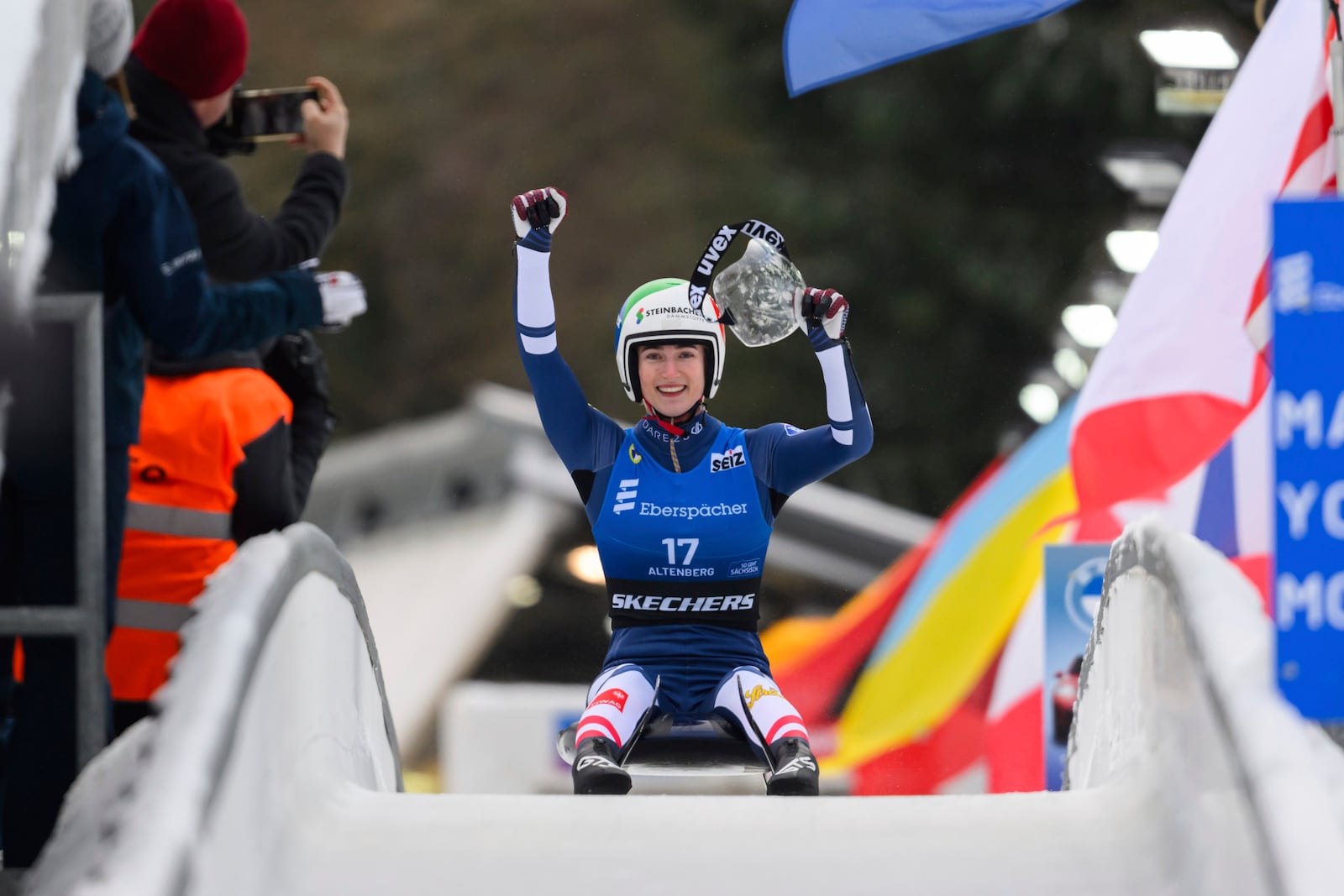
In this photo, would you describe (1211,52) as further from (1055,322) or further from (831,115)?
(831,115)

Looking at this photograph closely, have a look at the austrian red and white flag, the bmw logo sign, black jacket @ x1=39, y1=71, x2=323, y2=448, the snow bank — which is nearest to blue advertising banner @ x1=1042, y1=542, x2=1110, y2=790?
the bmw logo sign

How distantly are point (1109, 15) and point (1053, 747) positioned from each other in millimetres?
13746

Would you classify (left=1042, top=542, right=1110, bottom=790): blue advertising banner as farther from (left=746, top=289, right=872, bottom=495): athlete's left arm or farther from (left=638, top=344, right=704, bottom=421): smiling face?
(left=638, top=344, right=704, bottom=421): smiling face

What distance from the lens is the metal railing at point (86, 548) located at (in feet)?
10.5

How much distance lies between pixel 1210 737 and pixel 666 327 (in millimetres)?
2209

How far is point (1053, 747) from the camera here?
539cm

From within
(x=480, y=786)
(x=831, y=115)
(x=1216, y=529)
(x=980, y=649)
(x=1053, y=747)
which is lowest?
(x=480, y=786)

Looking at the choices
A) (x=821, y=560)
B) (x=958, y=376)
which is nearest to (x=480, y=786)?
(x=821, y=560)

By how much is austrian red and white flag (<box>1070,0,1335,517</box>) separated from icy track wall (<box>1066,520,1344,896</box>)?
2.67 metres

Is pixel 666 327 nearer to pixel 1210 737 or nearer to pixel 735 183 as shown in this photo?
pixel 1210 737

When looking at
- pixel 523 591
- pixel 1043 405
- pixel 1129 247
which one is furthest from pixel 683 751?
pixel 523 591

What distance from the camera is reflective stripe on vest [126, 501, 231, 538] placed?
436 cm

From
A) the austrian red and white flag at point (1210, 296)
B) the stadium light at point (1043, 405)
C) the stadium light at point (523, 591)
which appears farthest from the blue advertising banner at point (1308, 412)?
the stadium light at point (523, 591)

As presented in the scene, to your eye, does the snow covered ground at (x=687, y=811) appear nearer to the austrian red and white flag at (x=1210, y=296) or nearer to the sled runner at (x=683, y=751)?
the sled runner at (x=683, y=751)
